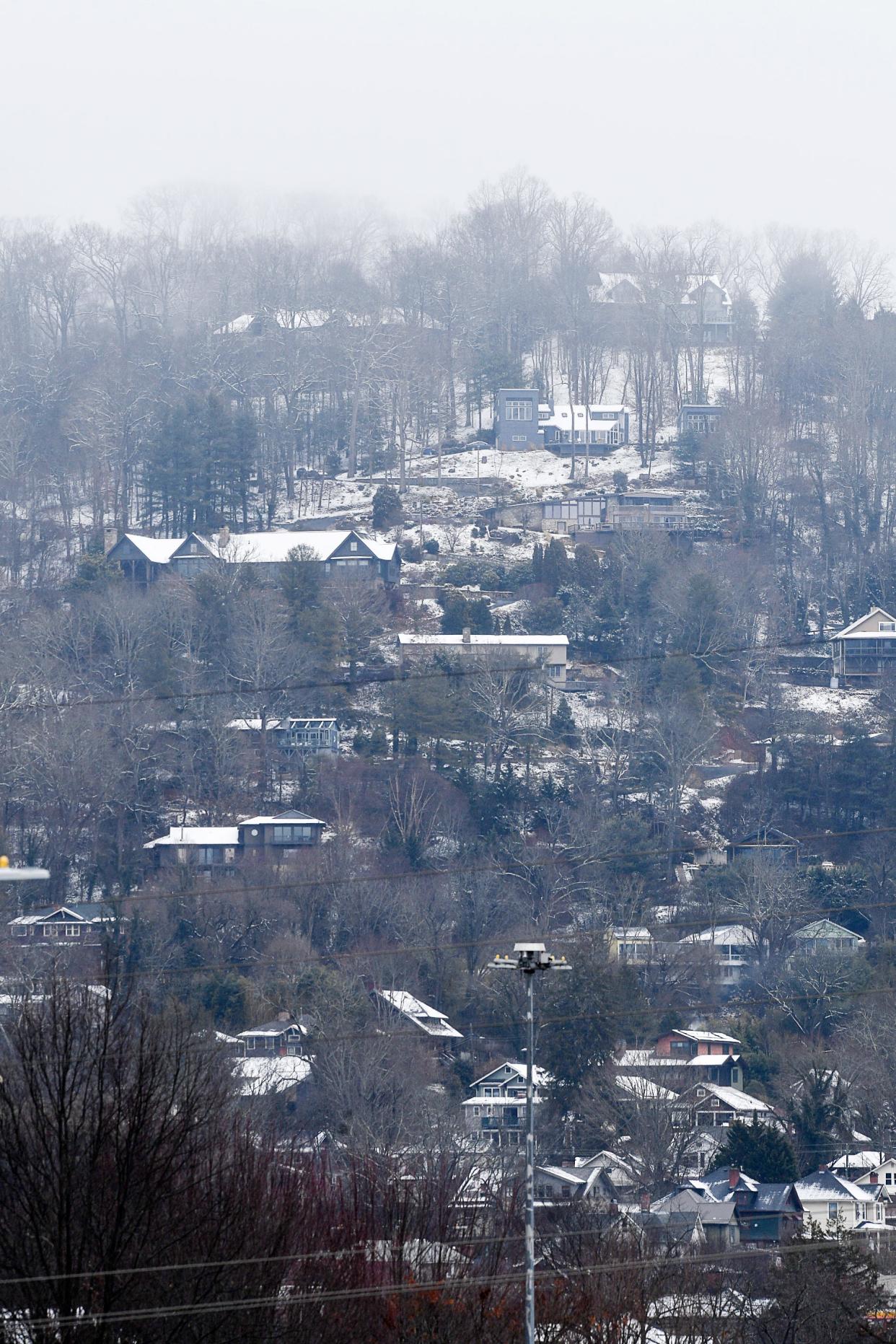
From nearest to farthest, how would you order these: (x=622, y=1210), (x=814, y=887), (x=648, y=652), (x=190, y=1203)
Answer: (x=190, y=1203), (x=622, y=1210), (x=814, y=887), (x=648, y=652)

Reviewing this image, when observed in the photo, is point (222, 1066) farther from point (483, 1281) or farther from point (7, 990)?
point (483, 1281)

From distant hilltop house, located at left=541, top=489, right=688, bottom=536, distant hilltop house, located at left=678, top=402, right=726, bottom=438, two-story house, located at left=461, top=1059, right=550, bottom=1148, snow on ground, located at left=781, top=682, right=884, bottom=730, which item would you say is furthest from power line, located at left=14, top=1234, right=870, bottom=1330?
distant hilltop house, located at left=678, top=402, right=726, bottom=438

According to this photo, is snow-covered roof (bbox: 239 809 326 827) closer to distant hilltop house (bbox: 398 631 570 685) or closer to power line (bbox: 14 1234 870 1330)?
distant hilltop house (bbox: 398 631 570 685)

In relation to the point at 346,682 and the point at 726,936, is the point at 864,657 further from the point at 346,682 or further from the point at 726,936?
the point at 726,936

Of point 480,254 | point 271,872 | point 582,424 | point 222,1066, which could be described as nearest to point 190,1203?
point 222,1066

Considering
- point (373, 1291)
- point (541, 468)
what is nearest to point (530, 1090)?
point (373, 1291)

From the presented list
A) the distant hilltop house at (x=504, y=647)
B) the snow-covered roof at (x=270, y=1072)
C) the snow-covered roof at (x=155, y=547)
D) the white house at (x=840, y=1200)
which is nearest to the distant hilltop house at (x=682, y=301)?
Result: the snow-covered roof at (x=155, y=547)

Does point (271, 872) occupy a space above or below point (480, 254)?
below
